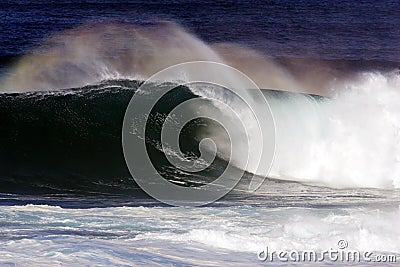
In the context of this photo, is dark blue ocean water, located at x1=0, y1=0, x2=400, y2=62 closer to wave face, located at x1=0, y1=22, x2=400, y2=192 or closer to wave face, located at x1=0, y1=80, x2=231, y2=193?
wave face, located at x1=0, y1=22, x2=400, y2=192

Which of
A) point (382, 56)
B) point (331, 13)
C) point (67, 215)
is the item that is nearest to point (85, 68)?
point (67, 215)

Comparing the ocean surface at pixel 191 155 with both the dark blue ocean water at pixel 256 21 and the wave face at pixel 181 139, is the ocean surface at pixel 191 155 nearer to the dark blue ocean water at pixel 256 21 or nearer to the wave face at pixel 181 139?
the wave face at pixel 181 139

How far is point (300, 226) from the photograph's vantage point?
30.1 ft

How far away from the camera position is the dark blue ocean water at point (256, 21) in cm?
2812

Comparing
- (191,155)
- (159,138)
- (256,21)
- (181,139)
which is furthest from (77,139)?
(256,21)

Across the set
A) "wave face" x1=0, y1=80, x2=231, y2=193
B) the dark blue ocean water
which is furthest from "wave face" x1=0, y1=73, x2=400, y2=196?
the dark blue ocean water

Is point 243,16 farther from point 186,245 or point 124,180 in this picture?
point 186,245

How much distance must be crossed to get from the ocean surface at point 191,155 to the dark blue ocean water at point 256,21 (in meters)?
0.16

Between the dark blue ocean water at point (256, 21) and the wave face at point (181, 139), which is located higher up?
the dark blue ocean water at point (256, 21)

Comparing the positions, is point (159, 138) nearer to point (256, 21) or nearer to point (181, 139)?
point (181, 139)

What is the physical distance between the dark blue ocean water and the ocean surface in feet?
0.53

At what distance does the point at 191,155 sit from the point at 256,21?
1850 cm

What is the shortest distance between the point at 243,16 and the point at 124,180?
20455mm

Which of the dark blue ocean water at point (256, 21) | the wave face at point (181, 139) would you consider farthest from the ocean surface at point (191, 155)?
the dark blue ocean water at point (256, 21)
